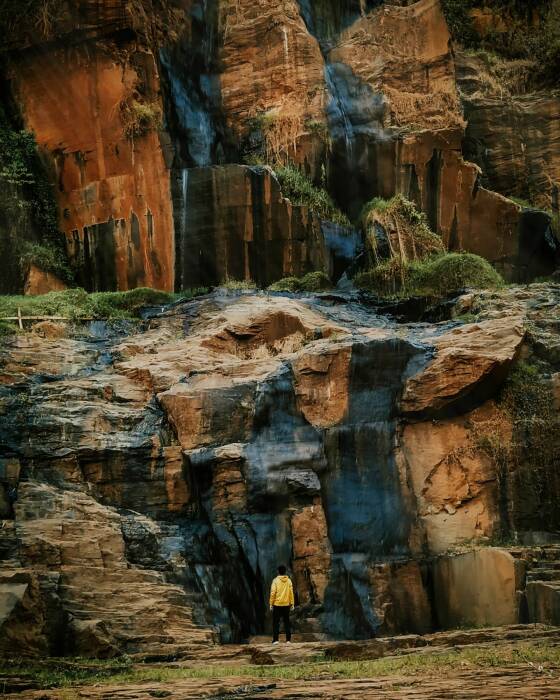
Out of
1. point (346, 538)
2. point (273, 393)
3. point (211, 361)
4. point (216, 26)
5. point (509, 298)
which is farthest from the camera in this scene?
point (216, 26)

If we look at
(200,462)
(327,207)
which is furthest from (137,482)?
(327,207)

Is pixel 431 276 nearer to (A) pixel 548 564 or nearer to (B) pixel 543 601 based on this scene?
(A) pixel 548 564

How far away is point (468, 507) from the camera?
18062mm

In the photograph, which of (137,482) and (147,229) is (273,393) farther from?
(147,229)

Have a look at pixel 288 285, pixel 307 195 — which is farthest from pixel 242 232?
pixel 307 195

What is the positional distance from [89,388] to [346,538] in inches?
231

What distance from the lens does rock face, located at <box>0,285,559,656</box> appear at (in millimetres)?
15539

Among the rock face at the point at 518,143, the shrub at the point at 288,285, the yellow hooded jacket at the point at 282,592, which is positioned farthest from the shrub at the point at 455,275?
the yellow hooded jacket at the point at 282,592

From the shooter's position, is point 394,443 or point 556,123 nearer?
point 394,443

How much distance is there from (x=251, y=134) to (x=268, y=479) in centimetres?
1530

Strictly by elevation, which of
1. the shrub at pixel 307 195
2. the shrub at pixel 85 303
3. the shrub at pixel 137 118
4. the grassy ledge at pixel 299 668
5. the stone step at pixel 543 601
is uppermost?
the shrub at pixel 137 118

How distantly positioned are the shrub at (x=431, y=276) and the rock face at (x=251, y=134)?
5.44 feet

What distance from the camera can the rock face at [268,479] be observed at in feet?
51.0

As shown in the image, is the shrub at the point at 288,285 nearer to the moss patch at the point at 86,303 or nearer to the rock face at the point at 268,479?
the moss patch at the point at 86,303
